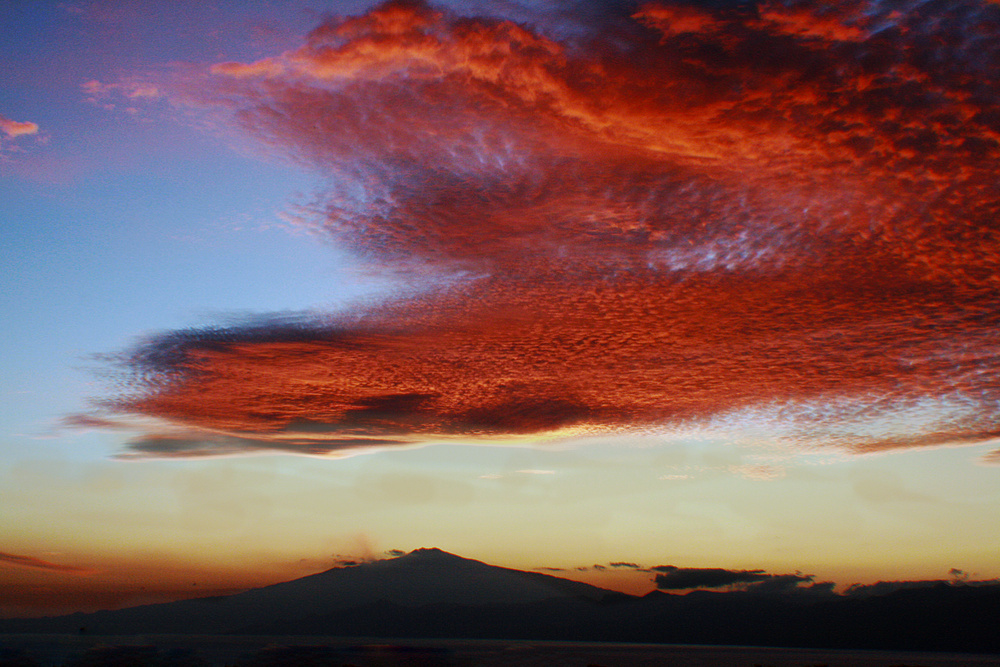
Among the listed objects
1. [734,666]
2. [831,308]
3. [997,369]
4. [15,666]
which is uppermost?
[831,308]

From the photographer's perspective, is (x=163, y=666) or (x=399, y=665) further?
(x=399, y=665)

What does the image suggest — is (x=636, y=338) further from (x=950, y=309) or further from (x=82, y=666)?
(x=82, y=666)

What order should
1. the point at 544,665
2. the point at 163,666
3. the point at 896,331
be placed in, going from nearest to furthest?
the point at 896,331
the point at 163,666
the point at 544,665

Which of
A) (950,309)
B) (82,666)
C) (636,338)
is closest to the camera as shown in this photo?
(950,309)

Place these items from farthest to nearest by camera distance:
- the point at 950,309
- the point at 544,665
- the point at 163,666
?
the point at 544,665 → the point at 163,666 → the point at 950,309

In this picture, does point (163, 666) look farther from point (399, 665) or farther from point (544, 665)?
point (544, 665)

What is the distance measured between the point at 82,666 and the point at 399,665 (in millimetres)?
72465

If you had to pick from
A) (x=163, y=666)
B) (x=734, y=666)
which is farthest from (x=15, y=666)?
(x=734, y=666)

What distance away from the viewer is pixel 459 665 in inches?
6348

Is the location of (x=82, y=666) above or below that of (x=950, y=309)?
below

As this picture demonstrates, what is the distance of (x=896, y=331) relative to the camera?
2461cm

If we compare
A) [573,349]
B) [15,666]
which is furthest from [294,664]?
[573,349]

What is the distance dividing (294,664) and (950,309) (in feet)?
597

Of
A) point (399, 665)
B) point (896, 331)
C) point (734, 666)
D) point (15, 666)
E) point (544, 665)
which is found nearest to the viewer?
point (896, 331)
